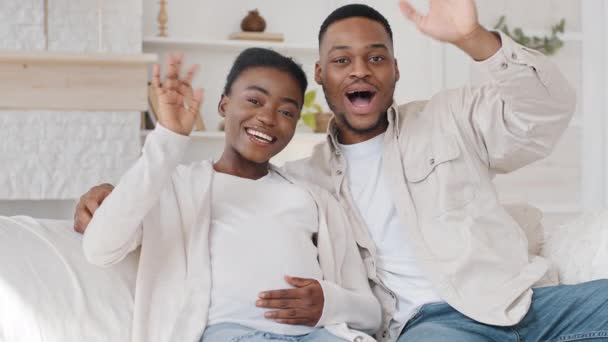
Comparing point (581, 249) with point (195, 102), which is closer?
point (195, 102)

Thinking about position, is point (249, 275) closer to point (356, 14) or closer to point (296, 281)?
point (296, 281)

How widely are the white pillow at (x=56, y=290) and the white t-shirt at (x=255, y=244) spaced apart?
165 mm

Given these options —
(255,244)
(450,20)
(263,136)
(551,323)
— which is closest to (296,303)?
(255,244)

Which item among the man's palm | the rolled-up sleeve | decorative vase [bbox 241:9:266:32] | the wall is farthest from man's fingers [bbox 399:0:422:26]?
decorative vase [bbox 241:9:266:32]

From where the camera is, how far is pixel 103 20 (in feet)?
13.3

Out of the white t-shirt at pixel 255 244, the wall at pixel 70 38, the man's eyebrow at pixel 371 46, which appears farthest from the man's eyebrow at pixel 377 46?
the wall at pixel 70 38

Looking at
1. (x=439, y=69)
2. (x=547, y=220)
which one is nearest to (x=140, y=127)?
(x=439, y=69)

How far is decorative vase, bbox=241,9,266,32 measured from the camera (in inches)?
166

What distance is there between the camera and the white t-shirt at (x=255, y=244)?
4.82 ft

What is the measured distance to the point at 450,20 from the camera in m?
1.51

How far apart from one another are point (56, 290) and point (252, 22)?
119 inches

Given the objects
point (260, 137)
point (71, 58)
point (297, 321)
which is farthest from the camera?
point (71, 58)

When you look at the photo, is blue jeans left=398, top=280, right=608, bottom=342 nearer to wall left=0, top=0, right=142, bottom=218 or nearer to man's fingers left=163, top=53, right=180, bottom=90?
man's fingers left=163, top=53, right=180, bottom=90

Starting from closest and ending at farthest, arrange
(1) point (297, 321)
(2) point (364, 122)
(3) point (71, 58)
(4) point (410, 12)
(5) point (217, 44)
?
(1) point (297, 321), (4) point (410, 12), (2) point (364, 122), (3) point (71, 58), (5) point (217, 44)
